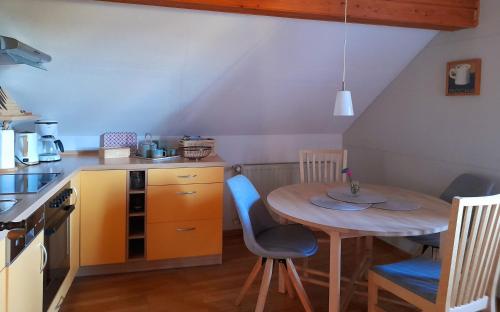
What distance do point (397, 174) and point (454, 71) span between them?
1.02m

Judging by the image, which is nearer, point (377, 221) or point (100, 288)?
point (377, 221)

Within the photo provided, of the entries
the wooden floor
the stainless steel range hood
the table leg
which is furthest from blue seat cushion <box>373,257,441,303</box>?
the stainless steel range hood

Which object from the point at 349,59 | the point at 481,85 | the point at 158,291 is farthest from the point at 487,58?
the point at 158,291

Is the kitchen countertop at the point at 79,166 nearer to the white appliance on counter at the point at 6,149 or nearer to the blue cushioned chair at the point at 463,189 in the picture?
the white appliance on counter at the point at 6,149

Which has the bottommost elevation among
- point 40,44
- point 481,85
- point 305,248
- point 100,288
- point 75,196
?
point 100,288

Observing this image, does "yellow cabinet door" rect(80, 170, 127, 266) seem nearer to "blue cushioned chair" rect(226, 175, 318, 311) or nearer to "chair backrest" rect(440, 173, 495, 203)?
"blue cushioned chair" rect(226, 175, 318, 311)

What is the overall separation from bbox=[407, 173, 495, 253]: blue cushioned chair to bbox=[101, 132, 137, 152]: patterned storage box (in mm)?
2277

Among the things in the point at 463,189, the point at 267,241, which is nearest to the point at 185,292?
the point at 267,241

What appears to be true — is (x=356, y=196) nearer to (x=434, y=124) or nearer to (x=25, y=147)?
(x=434, y=124)

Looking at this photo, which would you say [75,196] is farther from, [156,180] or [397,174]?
[397,174]

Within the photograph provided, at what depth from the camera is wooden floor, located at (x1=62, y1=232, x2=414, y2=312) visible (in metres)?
2.57

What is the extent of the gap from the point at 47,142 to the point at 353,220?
2.23 m

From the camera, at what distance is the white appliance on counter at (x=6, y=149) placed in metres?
2.44

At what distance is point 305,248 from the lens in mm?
2299
